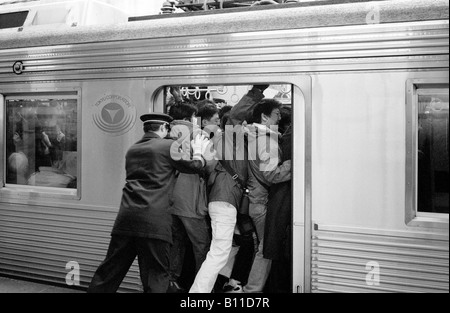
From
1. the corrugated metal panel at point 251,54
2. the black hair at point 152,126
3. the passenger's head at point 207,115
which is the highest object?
the corrugated metal panel at point 251,54

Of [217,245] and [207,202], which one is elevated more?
[207,202]

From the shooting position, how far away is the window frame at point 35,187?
433 centimetres

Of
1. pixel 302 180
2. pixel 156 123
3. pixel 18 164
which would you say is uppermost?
pixel 156 123

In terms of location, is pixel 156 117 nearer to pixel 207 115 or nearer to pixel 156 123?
pixel 156 123

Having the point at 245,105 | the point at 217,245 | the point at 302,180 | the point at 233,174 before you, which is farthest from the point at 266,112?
the point at 217,245

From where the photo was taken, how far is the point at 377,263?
3.44 metres

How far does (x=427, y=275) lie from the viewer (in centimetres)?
333

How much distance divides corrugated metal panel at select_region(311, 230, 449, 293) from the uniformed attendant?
43.3 inches

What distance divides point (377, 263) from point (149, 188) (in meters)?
1.69

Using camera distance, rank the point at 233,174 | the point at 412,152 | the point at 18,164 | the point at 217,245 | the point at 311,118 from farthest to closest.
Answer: the point at 18,164 < the point at 233,174 < the point at 217,245 < the point at 311,118 < the point at 412,152

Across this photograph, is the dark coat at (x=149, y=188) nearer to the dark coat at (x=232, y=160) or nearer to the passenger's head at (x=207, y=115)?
the dark coat at (x=232, y=160)

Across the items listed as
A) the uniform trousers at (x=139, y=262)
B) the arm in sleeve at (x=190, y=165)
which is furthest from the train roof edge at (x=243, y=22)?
the uniform trousers at (x=139, y=262)

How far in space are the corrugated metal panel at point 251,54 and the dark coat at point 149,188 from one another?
0.62 metres
